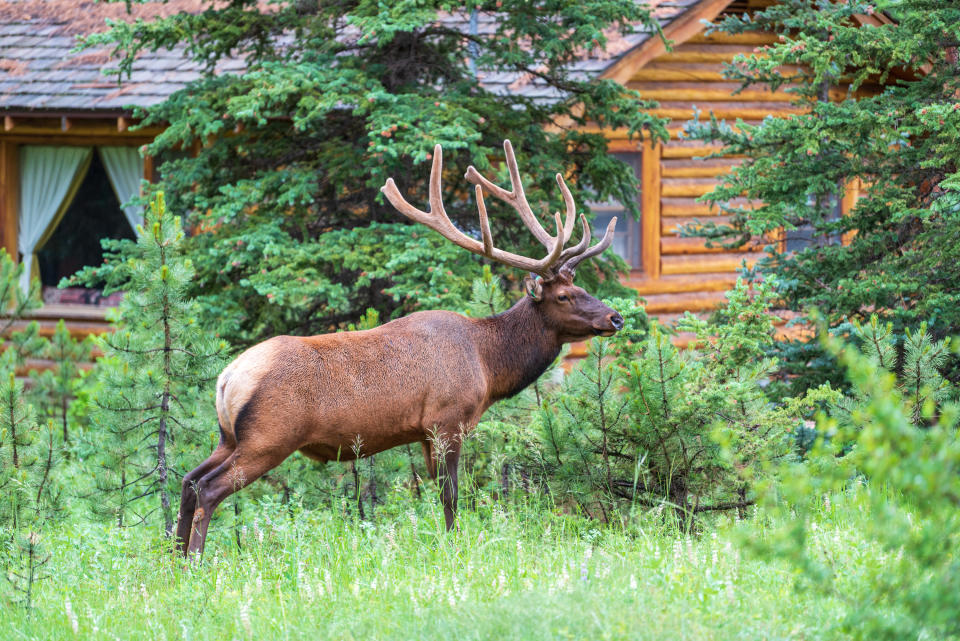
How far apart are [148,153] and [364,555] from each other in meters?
4.68

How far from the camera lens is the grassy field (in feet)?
12.1

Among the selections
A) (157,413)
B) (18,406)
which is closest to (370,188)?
(157,413)

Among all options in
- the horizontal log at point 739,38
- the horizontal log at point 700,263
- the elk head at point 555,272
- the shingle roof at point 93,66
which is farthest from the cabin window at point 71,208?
the elk head at point 555,272

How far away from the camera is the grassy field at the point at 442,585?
3.69 meters

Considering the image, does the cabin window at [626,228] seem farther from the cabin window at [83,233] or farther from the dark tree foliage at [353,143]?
the cabin window at [83,233]

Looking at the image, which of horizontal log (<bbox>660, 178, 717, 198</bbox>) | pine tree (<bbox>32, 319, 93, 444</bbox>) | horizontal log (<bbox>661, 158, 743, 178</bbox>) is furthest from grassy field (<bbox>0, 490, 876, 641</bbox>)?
horizontal log (<bbox>661, 158, 743, 178</bbox>)

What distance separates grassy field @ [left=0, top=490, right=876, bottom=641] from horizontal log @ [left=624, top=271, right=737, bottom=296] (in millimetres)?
7238

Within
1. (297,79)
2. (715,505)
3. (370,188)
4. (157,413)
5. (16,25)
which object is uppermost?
(16,25)

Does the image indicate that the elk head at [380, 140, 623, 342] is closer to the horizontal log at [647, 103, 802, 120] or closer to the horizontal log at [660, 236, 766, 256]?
the horizontal log at [660, 236, 766, 256]

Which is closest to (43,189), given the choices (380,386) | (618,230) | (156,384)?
(618,230)

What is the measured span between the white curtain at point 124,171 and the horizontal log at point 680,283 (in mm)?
5864

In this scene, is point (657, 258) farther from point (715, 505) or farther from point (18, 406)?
point (18, 406)

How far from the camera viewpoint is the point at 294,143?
9180 mm

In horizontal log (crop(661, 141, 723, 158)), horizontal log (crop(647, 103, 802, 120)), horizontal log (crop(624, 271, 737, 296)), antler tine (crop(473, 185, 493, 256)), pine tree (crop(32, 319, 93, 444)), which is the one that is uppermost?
horizontal log (crop(647, 103, 802, 120))
